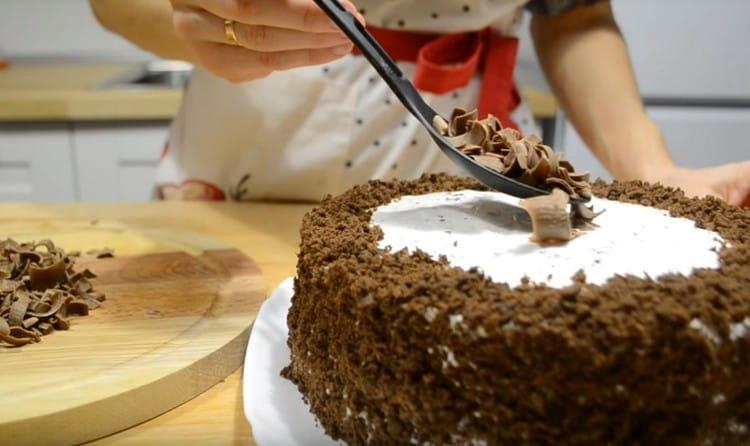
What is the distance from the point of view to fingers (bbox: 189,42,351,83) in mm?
969

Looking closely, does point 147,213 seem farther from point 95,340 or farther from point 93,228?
point 95,340

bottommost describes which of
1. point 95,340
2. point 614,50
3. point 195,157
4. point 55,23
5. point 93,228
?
point 95,340

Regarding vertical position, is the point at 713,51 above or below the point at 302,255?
above

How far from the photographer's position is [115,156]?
2.13 m

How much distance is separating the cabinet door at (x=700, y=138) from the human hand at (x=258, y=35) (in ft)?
4.82

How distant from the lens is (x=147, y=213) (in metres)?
1.44

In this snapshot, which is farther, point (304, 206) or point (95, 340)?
point (304, 206)

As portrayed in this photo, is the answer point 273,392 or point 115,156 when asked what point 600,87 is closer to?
point 273,392

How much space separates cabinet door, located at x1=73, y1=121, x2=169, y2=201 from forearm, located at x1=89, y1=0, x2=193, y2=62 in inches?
33.0

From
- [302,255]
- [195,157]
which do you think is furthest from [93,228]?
[302,255]

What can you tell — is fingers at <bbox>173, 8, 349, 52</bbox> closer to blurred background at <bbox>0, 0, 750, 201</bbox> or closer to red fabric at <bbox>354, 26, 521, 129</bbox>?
red fabric at <bbox>354, 26, 521, 129</bbox>

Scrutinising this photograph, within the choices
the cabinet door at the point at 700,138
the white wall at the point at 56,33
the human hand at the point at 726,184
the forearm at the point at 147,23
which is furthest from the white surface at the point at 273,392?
the white wall at the point at 56,33

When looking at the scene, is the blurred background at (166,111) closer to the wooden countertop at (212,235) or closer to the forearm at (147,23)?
the wooden countertop at (212,235)

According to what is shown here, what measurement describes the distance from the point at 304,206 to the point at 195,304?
21.6 inches
